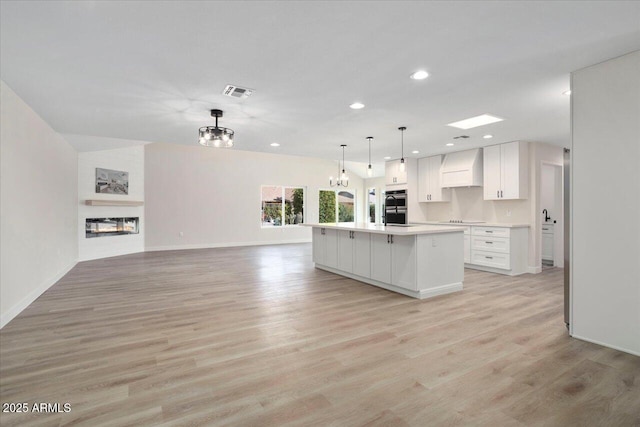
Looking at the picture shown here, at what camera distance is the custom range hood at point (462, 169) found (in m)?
6.70

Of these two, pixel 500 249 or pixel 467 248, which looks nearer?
pixel 500 249

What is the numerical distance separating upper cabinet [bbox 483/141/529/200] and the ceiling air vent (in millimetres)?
5003

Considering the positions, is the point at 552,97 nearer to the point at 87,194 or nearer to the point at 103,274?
the point at 103,274

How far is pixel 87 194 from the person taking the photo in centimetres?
750

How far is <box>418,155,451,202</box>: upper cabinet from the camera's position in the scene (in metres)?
7.49

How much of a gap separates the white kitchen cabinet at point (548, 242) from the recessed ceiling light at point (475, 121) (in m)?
3.63

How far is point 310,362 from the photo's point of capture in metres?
2.49

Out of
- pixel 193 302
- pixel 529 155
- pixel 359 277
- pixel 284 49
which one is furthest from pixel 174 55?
pixel 529 155

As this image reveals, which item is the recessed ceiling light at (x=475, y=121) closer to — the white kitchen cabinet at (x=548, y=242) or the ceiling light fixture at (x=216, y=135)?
the ceiling light fixture at (x=216, y=135)

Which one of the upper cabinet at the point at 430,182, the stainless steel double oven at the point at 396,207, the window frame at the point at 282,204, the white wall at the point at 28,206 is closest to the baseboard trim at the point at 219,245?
the window frame at the point at 282,204

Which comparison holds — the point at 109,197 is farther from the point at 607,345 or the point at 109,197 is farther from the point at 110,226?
the point at 607,345

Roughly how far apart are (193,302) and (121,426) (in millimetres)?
2439

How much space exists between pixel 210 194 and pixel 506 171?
7829mm

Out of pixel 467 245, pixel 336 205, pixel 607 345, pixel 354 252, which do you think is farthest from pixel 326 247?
pixel 336 205
